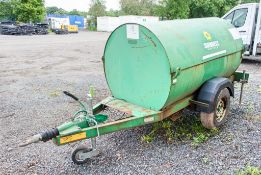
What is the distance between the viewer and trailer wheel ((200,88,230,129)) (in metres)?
4.54

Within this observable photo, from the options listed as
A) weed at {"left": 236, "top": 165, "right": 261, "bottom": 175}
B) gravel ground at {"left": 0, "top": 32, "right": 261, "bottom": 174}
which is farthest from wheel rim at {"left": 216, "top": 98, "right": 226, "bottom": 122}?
weed at {"left": 236, "top": 165, "right": 261, "bottom": 175}

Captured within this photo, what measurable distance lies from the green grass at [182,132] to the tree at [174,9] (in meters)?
33.8

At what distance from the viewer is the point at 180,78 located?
4.05 m

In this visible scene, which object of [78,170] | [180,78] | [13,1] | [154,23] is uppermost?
[13,1]

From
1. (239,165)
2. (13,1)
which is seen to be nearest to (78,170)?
(239,165)

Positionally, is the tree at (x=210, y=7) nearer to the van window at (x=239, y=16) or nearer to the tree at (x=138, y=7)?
the tree at (x=138, y=7)

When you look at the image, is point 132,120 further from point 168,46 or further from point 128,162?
point 168,46

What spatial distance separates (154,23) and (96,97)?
328cm

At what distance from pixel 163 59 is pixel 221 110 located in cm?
181

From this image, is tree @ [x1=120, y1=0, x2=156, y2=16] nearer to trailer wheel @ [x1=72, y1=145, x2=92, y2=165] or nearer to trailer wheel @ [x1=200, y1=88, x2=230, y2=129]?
trailer wheel @ [x1=200, y1=88, x2=230, y2=129]

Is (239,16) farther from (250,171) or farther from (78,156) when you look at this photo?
(78,156)

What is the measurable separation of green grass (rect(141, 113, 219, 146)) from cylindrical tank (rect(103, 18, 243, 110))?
0.69 m

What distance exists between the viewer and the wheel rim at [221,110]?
4.89 metres

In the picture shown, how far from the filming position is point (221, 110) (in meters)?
5.01
